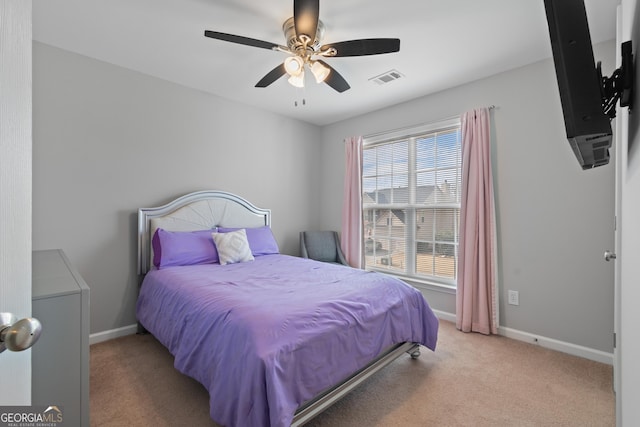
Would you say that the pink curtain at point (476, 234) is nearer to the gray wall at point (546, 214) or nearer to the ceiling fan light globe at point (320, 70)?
the gray wall at point (546, 214)

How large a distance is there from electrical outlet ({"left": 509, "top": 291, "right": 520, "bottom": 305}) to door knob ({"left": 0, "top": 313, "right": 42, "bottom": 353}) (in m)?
3.27

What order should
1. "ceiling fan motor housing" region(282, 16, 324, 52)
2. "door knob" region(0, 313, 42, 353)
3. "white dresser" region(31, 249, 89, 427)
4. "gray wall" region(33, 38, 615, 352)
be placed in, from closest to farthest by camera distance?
"door knob" region(0, 313, 42, 353)
"white dresser" region(31, 249, 89, 427)
"ceiling fan motor housing" region(282, 16, 324, 52)
"gray wall" region(33, 38, 615, 352)

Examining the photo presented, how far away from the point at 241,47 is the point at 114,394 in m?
2.74

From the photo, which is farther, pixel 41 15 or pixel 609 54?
pixel 609 54

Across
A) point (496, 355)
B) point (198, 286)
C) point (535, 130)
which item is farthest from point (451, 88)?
point (198, 286)

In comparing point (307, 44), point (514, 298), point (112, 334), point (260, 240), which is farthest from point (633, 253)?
point (112, 334)

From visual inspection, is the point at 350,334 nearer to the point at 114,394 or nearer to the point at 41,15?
the point at 114,394

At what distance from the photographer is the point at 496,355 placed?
7.80 feet

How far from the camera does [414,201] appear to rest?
→ 11.5 feet

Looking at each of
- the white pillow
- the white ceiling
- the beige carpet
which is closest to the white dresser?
the beige carpet

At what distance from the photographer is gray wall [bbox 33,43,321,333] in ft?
7.83

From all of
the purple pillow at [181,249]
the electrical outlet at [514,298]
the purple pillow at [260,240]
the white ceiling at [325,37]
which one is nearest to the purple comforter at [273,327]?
the purple pillow at [181,249]

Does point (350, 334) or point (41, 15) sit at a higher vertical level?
point (41, 15)

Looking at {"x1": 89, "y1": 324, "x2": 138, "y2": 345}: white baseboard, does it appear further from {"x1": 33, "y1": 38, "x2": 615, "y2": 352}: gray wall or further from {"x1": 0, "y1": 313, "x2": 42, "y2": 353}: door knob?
{"x1": 0, "y1": 313, "x2": 42, "y2": 353}: door knob
